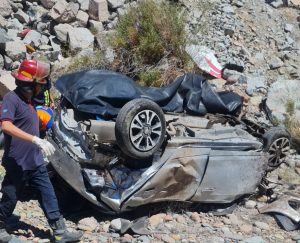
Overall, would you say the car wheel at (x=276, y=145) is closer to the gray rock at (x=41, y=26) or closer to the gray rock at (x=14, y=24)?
the gray rock at (x=41, y=26)

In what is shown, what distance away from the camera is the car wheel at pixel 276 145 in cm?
683

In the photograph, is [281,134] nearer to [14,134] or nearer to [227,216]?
[227,216]

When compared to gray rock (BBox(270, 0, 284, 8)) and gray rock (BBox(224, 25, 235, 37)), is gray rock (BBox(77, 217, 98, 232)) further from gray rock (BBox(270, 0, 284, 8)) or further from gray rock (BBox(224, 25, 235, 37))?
gray rock (BBox(270, 0, 284, 8))

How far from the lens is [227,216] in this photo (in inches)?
255

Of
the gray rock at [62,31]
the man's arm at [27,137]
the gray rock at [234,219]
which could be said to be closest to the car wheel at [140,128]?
the man's arm at [27,137]

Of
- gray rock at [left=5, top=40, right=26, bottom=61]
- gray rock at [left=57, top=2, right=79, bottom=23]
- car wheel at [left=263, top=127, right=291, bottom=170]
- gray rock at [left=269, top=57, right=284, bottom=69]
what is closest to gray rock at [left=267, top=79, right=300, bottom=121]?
gray rock at [left=269, top=57, right=284, bottom=69]

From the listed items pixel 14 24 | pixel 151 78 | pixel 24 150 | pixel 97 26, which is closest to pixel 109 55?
pixel 151 78

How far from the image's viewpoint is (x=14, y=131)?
195 inches

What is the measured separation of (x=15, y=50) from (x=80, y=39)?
1.14 metres

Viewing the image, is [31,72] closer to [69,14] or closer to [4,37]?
[4,37]

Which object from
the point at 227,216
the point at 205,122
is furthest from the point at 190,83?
the point at 227,216

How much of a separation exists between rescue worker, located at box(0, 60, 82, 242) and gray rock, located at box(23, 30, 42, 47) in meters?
5.57

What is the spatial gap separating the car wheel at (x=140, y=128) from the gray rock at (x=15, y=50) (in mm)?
4900

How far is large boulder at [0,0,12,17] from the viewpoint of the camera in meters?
11.1
